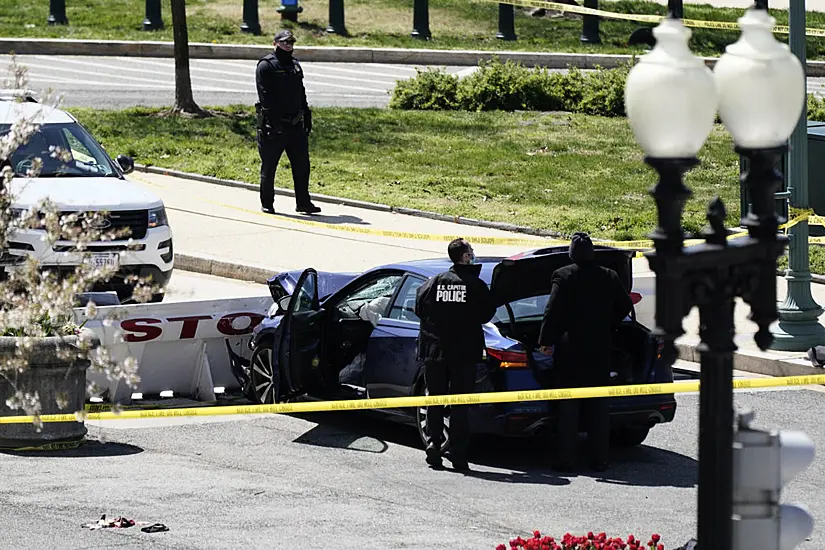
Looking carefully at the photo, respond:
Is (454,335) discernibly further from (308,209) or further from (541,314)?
(308,209)

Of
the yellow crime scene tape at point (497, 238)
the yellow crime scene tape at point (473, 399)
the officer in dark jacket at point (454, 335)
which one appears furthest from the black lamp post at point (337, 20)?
the yellow crime scene tape at point (473, 399)

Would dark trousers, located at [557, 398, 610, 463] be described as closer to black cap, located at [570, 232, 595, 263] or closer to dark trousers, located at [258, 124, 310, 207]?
black cap, located at [570, 232, 595, 263]

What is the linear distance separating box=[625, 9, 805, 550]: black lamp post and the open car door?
6432 mm

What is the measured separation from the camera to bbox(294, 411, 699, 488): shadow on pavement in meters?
10.3

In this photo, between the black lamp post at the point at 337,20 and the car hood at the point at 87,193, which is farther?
the black lamp post at the point at 337,20

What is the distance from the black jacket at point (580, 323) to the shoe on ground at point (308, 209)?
956 centimetres

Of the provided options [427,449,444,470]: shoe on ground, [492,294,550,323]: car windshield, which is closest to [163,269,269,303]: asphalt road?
[492,294,550,323]: car windshield

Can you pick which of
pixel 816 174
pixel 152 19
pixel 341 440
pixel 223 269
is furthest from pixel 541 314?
pixel 152 19

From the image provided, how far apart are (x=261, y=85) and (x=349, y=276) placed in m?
6.36

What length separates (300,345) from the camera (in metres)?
11.5

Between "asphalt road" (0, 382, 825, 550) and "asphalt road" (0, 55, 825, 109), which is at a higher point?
"asphalt road" (0, 55, 825, 109)

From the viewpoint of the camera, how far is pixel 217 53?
3384cm

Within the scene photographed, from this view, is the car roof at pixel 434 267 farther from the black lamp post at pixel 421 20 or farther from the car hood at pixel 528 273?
the black lamp post at pixel 421 20

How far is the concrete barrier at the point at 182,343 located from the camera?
40.8 ft
